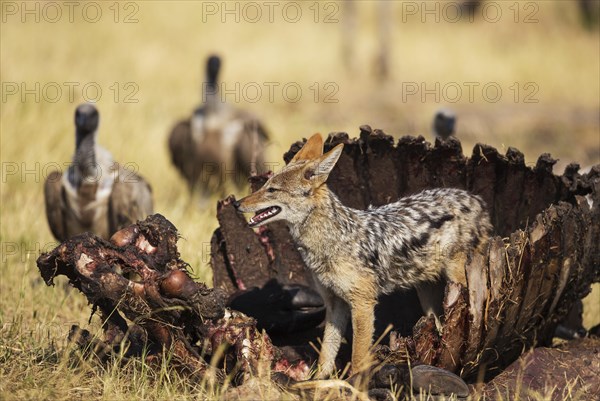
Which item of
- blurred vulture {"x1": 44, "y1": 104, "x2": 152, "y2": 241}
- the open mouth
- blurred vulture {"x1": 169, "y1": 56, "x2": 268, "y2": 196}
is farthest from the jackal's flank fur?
blurred vulture {"x1": 169, "y1": 56, "x2": 268, "y2": 196}

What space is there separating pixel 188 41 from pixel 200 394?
16.3 meters

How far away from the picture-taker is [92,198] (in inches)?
314

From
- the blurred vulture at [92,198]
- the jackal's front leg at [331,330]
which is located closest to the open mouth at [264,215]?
the jackal's front leg at [331,330]

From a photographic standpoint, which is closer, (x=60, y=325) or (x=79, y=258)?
(x=79, y=258)

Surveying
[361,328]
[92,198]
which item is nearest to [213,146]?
[92,198]

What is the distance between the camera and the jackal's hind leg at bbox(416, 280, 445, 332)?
6.12 m

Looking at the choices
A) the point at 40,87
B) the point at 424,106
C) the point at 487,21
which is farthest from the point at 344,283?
the point at 487,21

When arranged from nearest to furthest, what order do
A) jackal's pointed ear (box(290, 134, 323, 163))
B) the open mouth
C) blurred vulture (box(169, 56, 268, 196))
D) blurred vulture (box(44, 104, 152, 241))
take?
the open mouth, jackal's pointed ear (box(290, 134, 323, 163)), blurred vulture (box(44, 104, 152, 241)), blurred vulture (box(169, 56, 268, 196))

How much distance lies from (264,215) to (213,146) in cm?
581

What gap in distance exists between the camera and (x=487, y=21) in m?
23.4

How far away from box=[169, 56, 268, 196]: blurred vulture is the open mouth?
203 inches

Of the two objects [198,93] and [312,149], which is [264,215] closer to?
[312,149]

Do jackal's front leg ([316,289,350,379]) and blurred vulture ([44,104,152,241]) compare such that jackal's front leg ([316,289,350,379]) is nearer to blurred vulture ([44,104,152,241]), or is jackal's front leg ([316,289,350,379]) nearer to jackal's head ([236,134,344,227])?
jackal's head ([236,134,344,227])

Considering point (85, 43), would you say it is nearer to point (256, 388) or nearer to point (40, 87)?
point (40, 87)
